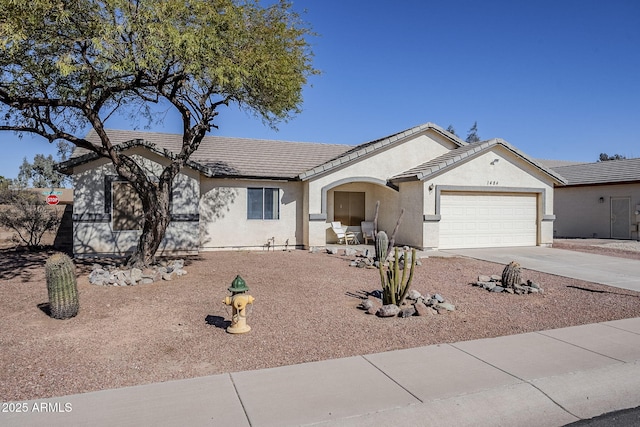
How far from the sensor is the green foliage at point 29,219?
16250 mm

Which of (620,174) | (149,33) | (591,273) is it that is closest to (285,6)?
(149,33)

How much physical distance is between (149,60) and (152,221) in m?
4.25

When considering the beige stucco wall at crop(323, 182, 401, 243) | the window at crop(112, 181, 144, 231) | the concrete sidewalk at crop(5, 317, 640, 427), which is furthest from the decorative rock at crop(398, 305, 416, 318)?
the window at crop(112, 181, 144, 231)

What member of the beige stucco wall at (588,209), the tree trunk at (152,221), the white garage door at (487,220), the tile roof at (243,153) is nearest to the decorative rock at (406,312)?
the tree trunk at (152,221)

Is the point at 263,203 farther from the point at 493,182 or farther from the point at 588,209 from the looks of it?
the point at 588,209

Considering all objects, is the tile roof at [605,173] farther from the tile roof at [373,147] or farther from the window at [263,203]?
the window at [263,203]

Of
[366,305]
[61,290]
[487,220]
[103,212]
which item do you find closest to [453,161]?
[487,220]

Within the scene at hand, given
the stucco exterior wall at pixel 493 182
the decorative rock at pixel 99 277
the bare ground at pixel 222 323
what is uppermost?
the stucco exterior wall at pixel 493 182

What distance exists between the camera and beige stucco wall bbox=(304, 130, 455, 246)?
17.0 metres

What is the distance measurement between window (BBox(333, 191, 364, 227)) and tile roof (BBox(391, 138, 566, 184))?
2599mm

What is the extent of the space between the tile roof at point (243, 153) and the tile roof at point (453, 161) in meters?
4.41

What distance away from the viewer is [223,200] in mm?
16734

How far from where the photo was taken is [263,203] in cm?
1723

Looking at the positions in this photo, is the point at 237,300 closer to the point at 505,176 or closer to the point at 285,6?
the point at 285,6
